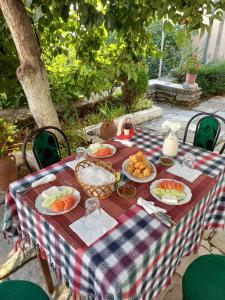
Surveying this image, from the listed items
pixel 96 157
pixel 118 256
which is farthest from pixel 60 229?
pixel 96 157

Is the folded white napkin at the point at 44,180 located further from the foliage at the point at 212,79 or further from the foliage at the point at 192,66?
the foliage at the point at 212,79

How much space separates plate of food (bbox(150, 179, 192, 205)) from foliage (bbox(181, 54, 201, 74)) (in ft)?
17.6

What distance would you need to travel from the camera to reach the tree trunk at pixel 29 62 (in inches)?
90.4

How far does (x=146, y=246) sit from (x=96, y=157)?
1.00 m

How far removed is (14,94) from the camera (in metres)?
3.57

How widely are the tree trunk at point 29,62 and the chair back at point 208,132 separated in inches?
69.7

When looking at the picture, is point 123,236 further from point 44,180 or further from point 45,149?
point 45,149

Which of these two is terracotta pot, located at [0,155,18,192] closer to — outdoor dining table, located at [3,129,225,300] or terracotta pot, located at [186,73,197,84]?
outdoor dining table, located at [3,129,225,300]

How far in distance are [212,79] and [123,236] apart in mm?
6826

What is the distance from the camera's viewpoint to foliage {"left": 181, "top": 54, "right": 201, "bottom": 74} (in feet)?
20.4

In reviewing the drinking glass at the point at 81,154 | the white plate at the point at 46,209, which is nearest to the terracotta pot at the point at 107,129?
the drinking glass at the point at 81,154

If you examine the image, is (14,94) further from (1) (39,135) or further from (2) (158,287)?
(2) (158,287)

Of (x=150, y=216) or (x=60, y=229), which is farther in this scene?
(x=150, y=216)

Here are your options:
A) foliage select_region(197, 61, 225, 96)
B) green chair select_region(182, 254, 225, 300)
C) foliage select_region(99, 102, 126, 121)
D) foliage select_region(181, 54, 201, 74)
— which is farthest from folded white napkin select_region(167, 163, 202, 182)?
foliage select_region(197, 61, 225, 96)
